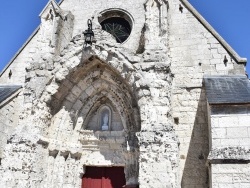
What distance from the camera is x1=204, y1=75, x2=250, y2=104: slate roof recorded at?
6178 mm

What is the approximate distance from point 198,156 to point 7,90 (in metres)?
5.03

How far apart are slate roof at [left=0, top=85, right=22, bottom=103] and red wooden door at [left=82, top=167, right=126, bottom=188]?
2.66 m

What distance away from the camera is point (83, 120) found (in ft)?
25.8

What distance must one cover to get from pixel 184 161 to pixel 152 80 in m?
2.01

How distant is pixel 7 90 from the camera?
8.39 m

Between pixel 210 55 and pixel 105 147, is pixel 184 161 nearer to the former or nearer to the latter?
pixel 105 147

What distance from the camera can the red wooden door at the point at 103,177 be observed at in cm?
759

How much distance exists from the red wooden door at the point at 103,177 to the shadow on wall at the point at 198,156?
1480 millimetres

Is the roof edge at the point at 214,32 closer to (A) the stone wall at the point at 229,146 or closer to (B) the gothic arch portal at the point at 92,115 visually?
(A) the stone wall at the point at 229,146

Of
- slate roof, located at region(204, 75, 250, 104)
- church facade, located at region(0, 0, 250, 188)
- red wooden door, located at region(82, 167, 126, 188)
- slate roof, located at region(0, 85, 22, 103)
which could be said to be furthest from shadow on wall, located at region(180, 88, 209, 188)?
slate roof, located at region(0, 85, 22, 103)

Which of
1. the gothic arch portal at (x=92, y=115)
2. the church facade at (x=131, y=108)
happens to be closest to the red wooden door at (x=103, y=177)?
the church facade at (x=131, y=108)

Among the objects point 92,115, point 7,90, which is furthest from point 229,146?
point 7,90

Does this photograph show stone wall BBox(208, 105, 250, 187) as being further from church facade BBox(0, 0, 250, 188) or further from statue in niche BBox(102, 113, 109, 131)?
statue in niche BBox(102, 113, 109, 131)

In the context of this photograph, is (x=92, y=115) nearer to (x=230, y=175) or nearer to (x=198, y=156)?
(x=198, y=156)
